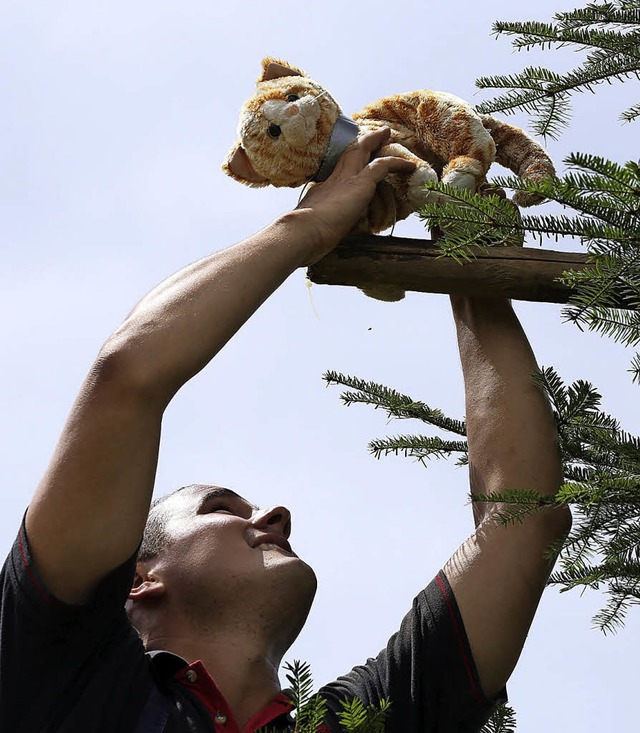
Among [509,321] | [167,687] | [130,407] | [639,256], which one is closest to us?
[639,256]

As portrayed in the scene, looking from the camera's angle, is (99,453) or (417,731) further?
(417,731)

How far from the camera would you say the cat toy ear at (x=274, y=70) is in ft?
9.99

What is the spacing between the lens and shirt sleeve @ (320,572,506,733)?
3021mm

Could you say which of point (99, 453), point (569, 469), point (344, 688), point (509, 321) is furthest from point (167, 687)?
point (509, 321)

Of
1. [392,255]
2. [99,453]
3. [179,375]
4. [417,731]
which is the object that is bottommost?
[417,731]

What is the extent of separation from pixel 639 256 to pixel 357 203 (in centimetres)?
80

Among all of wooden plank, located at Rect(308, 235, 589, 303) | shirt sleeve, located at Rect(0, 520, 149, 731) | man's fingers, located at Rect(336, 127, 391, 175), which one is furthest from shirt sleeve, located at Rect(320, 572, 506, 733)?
man's fingers, located at Rect(336, 127, 391, 175)

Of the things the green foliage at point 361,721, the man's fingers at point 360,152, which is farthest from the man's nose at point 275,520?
the green foliage at point 361,721

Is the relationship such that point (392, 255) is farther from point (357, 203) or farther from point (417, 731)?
point (417, 731)

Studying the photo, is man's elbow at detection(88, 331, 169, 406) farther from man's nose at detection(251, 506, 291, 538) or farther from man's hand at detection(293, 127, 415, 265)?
man's nose at detection(251, 506, 291, 538)

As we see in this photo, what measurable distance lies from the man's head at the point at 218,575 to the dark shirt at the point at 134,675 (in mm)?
197

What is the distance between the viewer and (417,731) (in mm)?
3029

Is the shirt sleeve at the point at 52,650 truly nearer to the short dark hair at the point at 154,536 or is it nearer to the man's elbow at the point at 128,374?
the man's elbow at the point at 128,374

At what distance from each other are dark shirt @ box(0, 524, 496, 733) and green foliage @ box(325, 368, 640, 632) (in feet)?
1.37
